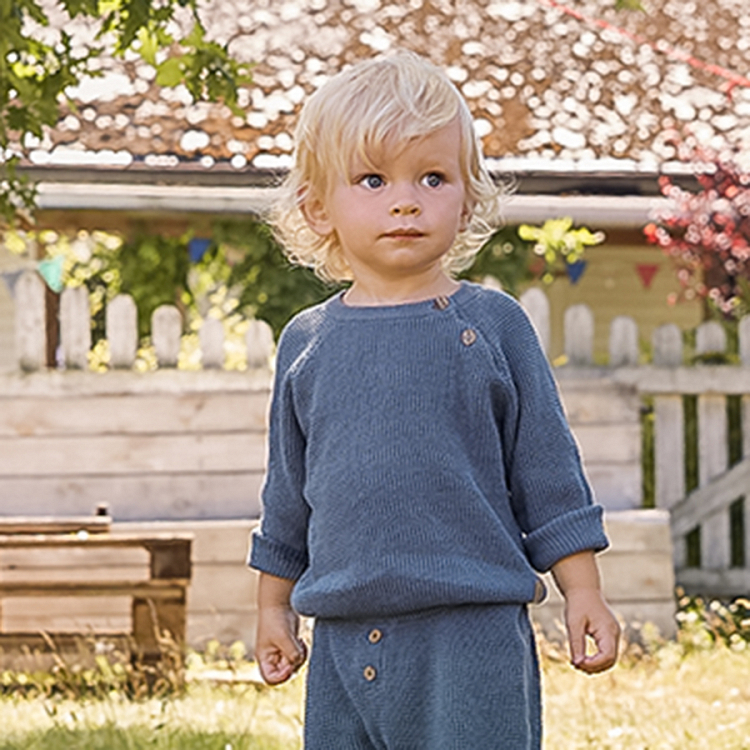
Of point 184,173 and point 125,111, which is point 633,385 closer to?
point 184,173

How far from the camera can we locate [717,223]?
824 cm

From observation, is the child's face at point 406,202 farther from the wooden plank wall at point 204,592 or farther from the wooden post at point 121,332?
the wooden post at point 121,332

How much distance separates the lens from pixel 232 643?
673 centimetres

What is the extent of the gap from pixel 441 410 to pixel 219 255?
7961mm

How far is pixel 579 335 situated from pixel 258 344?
1623mm

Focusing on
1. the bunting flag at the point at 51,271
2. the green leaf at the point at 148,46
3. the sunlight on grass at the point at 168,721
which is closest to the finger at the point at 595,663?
the sunlight on grass at the point at 168,721

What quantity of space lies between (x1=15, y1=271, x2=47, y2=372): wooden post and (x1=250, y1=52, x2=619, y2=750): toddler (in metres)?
4.78

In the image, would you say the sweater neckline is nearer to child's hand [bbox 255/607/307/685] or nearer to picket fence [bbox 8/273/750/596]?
child's hand [bbox 255/607/307/685]

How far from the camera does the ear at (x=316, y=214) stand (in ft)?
8.20

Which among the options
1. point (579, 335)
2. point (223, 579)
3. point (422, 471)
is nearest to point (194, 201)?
point (579, 335)

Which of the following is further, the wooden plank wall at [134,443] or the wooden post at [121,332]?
the wooden post at [121,332]

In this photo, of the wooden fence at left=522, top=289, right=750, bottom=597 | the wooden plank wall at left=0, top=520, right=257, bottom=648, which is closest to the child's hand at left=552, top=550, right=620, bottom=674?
the wooden plank wall at left=0, top=520, right=257, bottom=648

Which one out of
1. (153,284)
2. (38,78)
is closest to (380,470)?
(38,78)

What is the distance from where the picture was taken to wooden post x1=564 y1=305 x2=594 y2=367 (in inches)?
291
